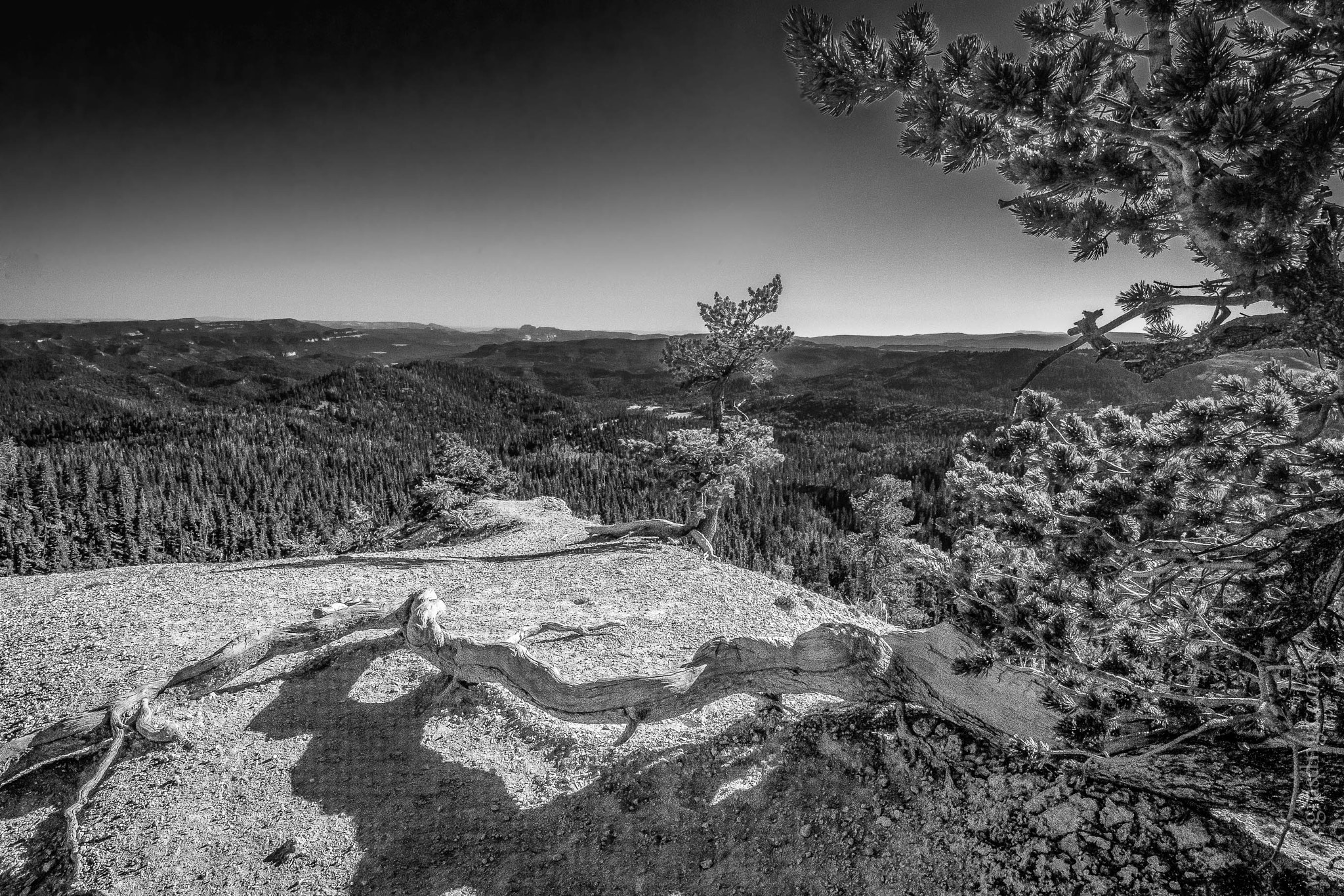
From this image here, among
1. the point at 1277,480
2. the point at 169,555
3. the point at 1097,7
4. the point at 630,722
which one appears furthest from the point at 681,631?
the point at 169,555

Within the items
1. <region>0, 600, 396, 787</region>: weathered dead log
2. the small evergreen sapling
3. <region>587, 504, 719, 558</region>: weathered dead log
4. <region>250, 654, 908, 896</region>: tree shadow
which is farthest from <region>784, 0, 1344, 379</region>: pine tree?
the small evergreen sapling

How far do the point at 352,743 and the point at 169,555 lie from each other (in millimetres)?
75228

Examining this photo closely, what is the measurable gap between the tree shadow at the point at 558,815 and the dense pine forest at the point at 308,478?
6825mm

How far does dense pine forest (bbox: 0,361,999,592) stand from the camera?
190 feet

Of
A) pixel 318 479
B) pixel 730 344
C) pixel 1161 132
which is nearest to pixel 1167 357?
pixel 1161 132

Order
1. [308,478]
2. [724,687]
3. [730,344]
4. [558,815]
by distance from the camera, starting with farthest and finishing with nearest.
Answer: [308,478], [730,344], [724,687], [558,815]

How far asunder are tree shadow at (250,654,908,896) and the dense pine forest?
6825 millimetres

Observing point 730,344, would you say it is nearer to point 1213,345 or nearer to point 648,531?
point 648,531

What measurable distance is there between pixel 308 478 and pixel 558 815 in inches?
4224

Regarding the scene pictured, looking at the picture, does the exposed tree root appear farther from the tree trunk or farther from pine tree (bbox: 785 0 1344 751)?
the tree trunk

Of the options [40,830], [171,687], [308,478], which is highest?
[171,687]

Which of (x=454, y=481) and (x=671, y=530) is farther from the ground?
(x=671, y=530)

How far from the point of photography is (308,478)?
9294cm

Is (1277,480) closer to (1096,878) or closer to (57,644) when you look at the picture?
(1096,878)
